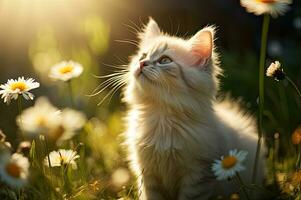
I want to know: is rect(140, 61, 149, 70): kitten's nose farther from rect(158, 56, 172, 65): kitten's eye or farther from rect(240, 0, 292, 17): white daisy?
rect(240, 0, 292, 17): white daisy

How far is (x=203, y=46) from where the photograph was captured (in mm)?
2965

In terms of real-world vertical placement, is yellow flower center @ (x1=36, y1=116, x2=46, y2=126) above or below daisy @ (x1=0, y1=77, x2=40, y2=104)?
below

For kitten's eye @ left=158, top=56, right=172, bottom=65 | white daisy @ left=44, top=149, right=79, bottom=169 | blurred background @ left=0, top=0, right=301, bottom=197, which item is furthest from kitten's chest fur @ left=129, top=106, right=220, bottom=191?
blurred background @ left=0, top=0, right=301, bottom=197

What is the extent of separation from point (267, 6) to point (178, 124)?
28.9 inches

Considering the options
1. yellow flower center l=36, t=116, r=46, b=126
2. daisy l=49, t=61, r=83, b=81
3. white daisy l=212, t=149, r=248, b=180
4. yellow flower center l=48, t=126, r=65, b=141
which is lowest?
white daisy l=212, t=149, r=248, b=180

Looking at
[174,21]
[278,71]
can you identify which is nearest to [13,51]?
[174,21]

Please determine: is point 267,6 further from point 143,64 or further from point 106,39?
point 106,39

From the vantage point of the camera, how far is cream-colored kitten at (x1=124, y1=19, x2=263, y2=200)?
2865 millimetres

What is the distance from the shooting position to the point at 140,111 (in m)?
3.08

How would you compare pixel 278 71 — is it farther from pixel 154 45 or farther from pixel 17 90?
pixel 17 90

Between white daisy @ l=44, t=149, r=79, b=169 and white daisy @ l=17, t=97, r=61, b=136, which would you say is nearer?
white daisy @ l=17, t=97, r=61, b=136

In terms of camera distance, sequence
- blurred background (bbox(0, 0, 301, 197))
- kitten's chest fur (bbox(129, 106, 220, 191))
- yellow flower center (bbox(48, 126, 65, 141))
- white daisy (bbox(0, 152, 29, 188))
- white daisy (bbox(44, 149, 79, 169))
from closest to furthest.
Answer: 1. white daisy (bbox(0, 152, 29, 188))
2. yellow flower center (bbox(48, 126, 65, 141))
3. white daisy (bbox(44, 149, 79, 169))
4. kitten's chest fur (bbox(129, 106, 220, 191))
5. blurred background (bbox(0, 0, 301, 197))

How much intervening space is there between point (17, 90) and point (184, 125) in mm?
809

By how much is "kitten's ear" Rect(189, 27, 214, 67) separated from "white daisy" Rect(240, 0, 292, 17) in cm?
43
